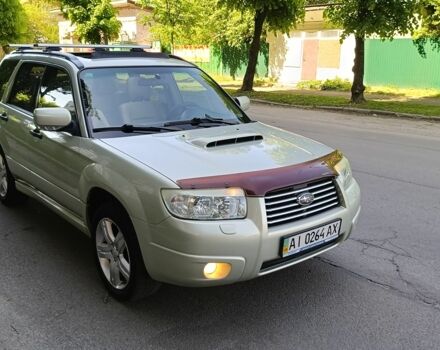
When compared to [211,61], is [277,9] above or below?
above

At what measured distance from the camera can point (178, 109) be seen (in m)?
4.40

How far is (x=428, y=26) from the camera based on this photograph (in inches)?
A: 792

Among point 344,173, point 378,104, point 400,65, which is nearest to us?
point 344,173

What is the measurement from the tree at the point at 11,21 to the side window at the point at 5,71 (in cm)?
2674

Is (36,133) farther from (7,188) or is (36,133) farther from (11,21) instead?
(11,21)

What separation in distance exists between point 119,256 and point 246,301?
3.10 feet

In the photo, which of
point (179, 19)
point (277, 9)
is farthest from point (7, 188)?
point (179, 19)

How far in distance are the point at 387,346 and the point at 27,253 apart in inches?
120

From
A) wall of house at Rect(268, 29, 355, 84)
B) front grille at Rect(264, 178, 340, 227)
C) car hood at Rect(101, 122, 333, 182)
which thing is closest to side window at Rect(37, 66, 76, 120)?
car hood at Rect(101, 122, 333, 182)

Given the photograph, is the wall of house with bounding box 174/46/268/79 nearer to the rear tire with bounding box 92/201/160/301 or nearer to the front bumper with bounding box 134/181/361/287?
the rear tire with bounding box 92/201/160/301

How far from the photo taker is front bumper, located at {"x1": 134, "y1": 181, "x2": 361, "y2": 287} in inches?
118

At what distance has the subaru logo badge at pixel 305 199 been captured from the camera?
3.26 meters

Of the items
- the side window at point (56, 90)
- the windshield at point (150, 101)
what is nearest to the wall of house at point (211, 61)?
the windshield at point (150, 101)

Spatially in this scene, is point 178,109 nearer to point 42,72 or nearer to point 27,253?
point 42,72
